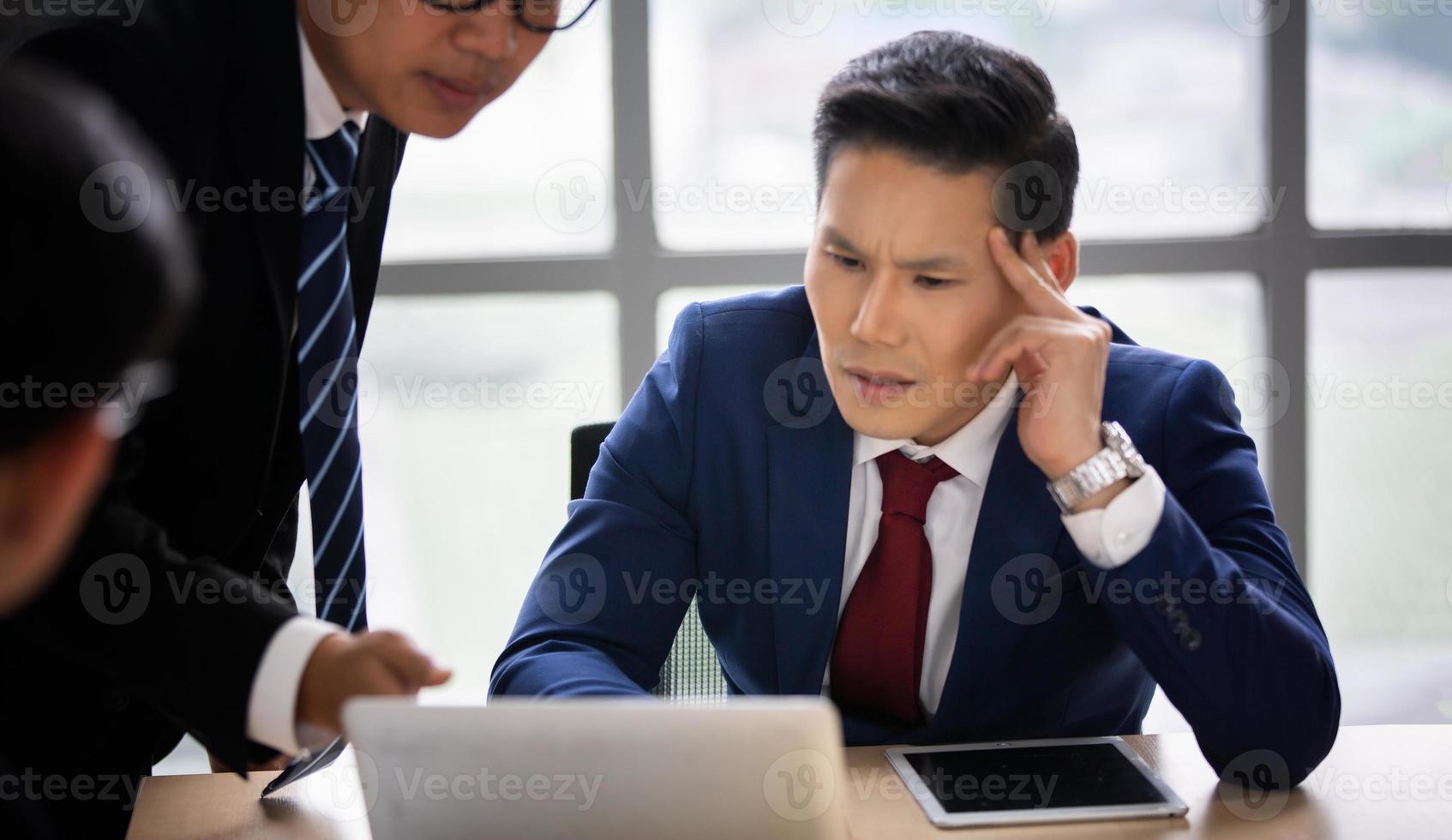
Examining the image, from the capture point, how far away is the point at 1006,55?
A: 184cm

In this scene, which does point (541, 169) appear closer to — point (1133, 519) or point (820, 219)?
point (820, 219)

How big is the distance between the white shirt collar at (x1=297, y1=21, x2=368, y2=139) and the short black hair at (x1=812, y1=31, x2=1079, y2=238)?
68 cm

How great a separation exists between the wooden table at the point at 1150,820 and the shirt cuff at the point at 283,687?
245mm

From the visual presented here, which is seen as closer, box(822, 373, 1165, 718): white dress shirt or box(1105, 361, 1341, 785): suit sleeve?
box(1105, 361, 1341, 785): suit sleeve

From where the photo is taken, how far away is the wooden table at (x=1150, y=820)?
1315 mm

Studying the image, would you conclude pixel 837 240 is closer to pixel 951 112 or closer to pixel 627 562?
pixel 951 112

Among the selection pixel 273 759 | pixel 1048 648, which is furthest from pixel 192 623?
pixel 1048 648

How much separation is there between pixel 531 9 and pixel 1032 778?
100 cm

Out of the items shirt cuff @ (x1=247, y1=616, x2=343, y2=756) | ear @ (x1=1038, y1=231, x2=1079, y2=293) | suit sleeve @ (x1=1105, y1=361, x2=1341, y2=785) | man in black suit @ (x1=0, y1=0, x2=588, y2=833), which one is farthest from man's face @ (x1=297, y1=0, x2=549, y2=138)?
suit sleeve @ (x1=1105, y1=361, x2=1341, y2=785)

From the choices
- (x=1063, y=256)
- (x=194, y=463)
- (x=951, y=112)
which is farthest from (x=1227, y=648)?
(x=194, y=463)

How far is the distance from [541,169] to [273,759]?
2518mm

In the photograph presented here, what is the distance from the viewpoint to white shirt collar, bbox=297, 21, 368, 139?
142cm

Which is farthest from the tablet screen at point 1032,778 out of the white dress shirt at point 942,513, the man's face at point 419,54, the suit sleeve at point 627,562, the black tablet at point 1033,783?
the man's face at point 419,54

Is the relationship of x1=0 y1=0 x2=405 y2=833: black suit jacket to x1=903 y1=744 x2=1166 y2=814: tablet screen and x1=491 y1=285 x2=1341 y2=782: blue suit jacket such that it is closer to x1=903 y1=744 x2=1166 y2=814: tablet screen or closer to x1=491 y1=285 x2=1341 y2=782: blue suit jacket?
x1=491 y1=285 x2=1341 y2=782: blue suit jacket
